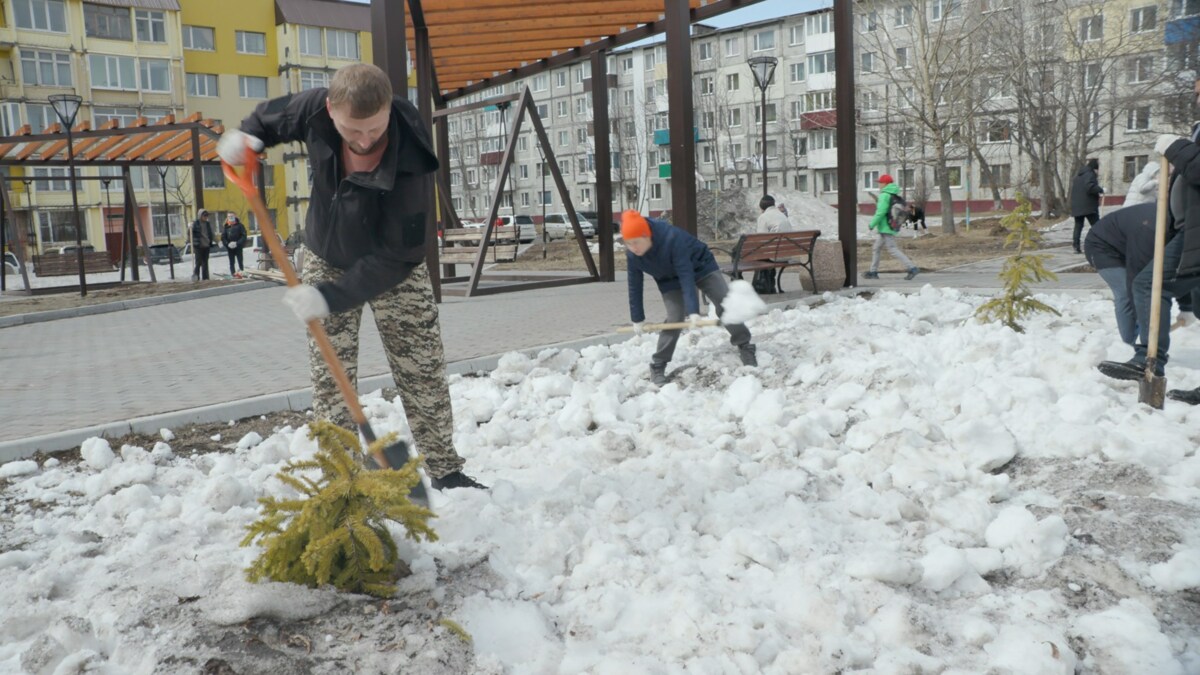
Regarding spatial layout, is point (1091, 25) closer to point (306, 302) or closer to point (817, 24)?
point (817, 24)

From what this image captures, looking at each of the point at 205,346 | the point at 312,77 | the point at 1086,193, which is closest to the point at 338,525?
the point at 205,346

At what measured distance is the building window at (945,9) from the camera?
25688mm

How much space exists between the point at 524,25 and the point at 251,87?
47.7m

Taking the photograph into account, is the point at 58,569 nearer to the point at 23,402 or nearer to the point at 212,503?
the point at 212,503

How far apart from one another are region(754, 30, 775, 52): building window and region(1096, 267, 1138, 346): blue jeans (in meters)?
59.8

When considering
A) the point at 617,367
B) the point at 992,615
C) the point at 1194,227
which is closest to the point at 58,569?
the point at 992,615

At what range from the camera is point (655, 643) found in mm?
2789

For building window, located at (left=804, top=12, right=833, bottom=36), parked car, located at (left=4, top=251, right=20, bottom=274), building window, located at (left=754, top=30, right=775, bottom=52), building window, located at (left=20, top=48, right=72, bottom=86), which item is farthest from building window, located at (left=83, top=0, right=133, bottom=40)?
building window, located at (left=804, top=12, right=833, bottom=36)

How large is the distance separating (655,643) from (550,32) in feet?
37.0

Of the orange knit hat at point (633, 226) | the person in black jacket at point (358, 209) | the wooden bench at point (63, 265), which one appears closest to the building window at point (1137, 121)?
the wooden bench at point (63, 265)

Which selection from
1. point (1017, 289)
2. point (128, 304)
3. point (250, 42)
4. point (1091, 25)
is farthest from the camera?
point (250, 42)

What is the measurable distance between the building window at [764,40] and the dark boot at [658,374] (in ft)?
196

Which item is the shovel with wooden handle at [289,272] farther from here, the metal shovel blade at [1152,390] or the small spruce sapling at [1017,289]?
the small spruce sapling at [1017,289]

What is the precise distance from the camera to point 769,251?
10.4 meters
